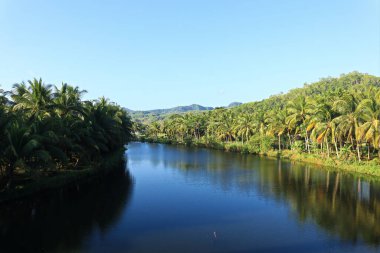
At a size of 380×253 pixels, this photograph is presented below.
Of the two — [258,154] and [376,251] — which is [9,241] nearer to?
[376,251]

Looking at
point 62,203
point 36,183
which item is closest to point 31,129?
point 36,183

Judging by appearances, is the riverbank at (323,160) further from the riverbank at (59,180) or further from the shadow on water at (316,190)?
the riverbank at (59,180)

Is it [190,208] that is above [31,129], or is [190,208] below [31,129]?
below

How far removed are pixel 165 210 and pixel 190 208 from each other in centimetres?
197

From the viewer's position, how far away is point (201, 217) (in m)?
21.5

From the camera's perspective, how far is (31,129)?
80.5 ft

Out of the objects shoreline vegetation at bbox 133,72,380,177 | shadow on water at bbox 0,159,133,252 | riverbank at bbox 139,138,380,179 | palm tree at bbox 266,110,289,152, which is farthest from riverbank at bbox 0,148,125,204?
palm tree at bbox 266,110,289,152

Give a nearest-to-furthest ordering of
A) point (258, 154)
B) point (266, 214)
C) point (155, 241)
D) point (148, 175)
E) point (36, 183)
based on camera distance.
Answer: point (155, 241) < point (266, 214) < point (36, 183) < point (148, 175) < point (258, 154)

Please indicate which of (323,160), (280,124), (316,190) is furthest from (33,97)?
(280,124)

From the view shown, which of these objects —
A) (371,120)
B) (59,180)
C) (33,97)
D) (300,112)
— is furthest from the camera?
(300,112)

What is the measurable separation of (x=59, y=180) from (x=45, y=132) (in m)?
5.57

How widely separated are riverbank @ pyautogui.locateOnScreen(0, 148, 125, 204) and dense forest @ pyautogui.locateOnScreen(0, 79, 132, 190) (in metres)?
0.70

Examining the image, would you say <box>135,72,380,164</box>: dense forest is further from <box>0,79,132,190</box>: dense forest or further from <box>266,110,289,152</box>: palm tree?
<box>0,79,132,190</box>: dense forest

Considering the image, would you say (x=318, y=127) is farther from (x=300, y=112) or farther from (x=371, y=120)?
(x=300, y=112)
